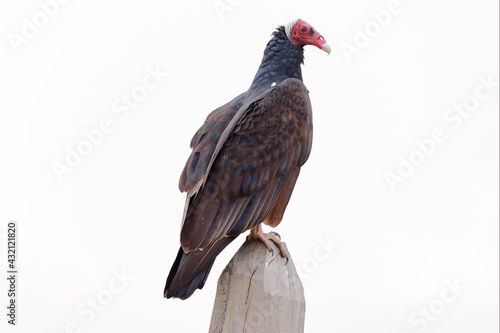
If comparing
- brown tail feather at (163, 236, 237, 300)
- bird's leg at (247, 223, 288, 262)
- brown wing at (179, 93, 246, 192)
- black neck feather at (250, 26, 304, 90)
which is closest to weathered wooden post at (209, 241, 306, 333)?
bird's leg at (247, 223, 288, 262)

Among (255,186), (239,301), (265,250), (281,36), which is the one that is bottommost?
(239,301)

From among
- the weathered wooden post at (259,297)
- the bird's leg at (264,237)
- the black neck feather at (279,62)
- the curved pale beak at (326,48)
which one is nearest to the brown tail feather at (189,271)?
the weathered wooden post at (259,297)

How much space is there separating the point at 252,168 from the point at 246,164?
0.05 m

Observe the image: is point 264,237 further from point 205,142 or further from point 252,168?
point 205,142

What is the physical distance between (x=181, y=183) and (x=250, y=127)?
0.59 m

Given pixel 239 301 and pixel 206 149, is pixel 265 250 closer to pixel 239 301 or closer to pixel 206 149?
pixel 239 301

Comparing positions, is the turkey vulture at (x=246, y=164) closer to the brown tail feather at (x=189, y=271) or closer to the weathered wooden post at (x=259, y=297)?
the brown tail feather at (x=189, y=271)

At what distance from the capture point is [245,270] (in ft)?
13.1

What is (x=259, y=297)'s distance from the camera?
3.91 meters

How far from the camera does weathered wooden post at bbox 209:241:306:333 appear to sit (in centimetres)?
389

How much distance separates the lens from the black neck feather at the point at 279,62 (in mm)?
4555

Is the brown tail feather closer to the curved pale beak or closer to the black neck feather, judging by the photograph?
the black neck feather

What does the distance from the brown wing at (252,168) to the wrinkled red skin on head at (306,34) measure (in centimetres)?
36

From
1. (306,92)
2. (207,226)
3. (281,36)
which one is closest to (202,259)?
(207,226)
